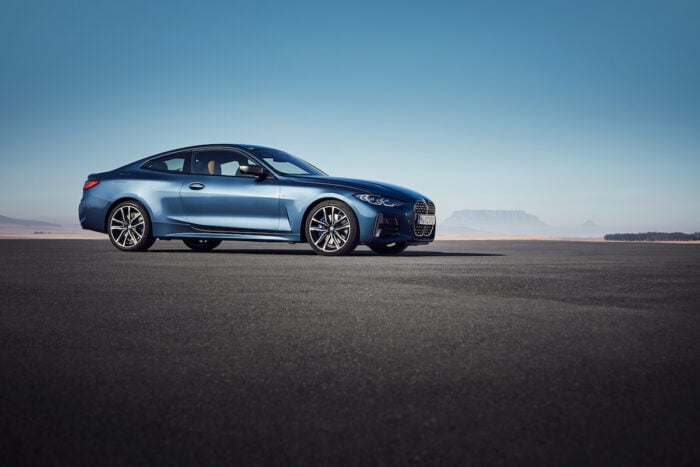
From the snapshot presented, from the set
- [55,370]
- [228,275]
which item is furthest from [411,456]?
[228,275]

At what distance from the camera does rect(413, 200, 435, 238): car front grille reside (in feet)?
36.9

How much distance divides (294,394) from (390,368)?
64cm

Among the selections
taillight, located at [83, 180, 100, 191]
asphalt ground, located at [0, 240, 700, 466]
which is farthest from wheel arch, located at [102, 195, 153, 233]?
asphalt ground, located at [0, 240, 700, 466]

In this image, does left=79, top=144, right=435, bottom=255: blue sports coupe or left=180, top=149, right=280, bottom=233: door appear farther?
left=180, top=149, right=280, bottom=233: door

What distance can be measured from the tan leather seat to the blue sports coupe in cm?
2

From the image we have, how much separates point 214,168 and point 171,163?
0.80 metres

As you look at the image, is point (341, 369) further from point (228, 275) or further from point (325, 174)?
point (325, 174)

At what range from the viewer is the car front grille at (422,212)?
11.2 metres

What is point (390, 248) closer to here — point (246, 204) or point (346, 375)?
point (246, 204)

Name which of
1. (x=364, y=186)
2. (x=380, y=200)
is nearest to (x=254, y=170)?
(x=364, y=186)

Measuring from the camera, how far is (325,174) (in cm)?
1225

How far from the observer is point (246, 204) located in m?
11.2

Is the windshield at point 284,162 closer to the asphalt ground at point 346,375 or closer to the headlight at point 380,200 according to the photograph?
the headlight at point 380,200

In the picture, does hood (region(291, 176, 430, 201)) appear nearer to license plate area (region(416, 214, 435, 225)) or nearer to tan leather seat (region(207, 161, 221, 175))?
license plate area (region(416, 214, 435, 225))
